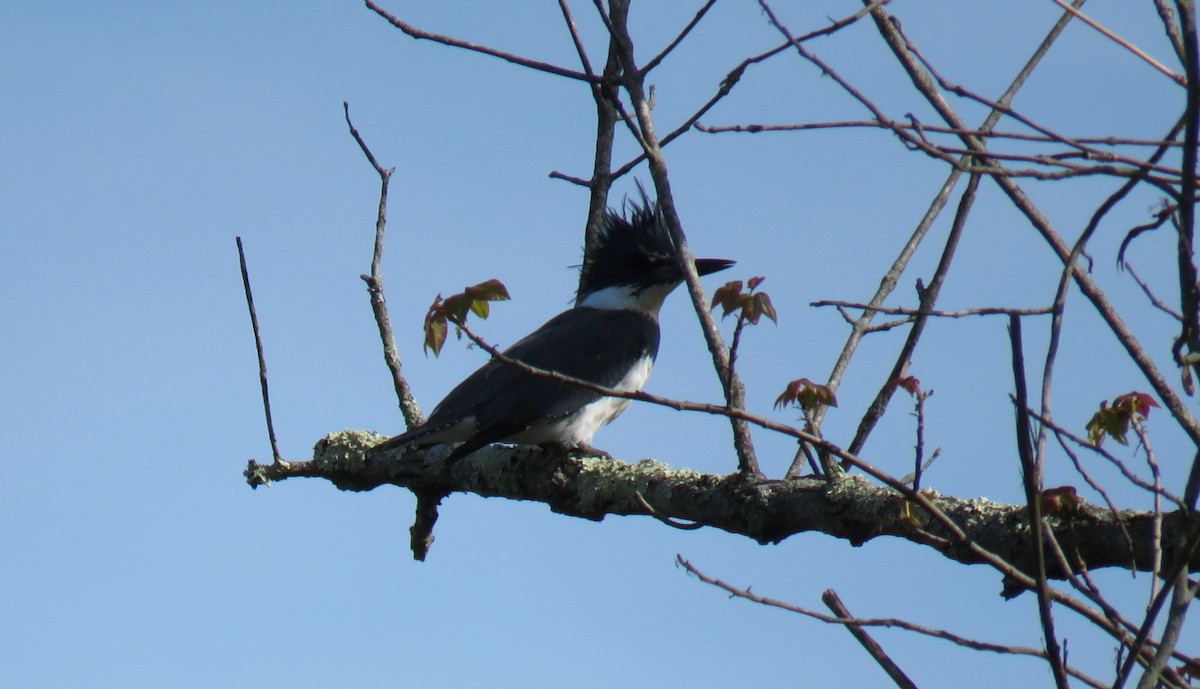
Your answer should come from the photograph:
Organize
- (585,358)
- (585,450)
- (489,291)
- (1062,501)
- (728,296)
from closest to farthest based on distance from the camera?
1. (1062,501)
2. (728,296)
3. (489,291)
4. (585,450)
5. (585,358)

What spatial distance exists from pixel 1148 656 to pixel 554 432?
3247 millimetres

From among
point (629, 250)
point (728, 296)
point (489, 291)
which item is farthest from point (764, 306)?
point (629, 250)

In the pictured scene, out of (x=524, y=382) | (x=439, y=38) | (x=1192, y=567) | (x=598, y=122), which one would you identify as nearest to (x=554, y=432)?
(x=524, y=382)

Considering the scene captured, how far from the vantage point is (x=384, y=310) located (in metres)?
4.73

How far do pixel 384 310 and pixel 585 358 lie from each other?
1.22m

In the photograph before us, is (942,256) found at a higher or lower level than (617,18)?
lower

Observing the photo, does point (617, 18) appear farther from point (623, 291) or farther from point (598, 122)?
point (623, 291)

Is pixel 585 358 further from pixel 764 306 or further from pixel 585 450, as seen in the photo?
pixel 764 306

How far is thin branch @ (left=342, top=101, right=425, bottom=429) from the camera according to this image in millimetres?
4488

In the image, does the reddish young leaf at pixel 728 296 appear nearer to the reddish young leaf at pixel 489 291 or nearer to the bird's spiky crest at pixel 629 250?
the reddish young leaf at pixel 489 291

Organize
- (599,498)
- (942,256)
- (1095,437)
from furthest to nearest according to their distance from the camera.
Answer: (599,498) < (942,256) < (1095,437)

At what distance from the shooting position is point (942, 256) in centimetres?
346

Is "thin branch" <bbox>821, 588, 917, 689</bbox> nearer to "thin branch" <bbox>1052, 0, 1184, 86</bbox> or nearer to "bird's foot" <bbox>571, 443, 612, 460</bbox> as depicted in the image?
"thin branch" <bbox>1052, 0, 1184, 86</bbox>

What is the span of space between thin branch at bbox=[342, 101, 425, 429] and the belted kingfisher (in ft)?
0.31
